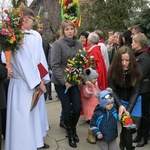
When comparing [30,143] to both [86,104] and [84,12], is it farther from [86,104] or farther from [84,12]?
[84,12]

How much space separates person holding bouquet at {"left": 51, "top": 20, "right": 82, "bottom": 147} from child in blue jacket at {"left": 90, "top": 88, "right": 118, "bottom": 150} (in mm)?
774

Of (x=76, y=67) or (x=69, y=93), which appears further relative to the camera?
(x=69, y=93)

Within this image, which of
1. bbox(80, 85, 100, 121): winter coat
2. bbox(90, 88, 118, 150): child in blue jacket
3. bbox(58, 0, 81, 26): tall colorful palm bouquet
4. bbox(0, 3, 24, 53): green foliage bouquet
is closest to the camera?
bbox(0, 3, 24, 53): green foliage bouquet

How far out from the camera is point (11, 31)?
3490mm

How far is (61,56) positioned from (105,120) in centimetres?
134

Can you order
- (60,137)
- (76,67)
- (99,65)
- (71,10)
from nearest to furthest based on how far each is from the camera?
(76,67) < (60,137) < (99,65) < (71,10)

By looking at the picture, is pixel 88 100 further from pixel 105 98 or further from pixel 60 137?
pixel 105 98

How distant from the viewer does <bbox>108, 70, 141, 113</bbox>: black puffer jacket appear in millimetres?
3899

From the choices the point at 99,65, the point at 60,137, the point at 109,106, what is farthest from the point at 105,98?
the point at 99,65

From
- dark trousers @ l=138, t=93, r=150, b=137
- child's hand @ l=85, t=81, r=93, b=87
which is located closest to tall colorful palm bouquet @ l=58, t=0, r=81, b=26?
child's hand @ l=85, t=81, r=93, b=87

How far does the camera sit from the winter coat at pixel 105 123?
362 cm

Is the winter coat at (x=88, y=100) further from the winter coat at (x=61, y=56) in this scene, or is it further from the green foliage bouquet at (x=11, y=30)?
the green foliage bouquet at (x=11, y=30)

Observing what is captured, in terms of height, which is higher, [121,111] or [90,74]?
[90,74]

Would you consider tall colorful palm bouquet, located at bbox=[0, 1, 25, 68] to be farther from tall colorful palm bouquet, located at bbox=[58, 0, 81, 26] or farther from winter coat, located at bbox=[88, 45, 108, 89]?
tall colorful palm bouquet, located at bbox=[58, 0, 81, 26]
